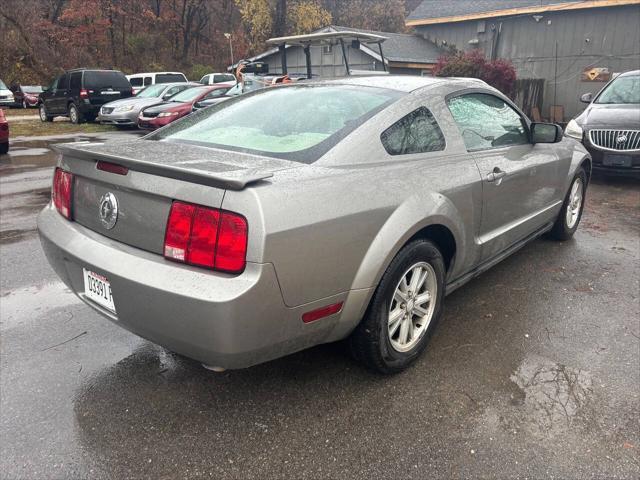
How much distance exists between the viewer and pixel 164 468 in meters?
2.15

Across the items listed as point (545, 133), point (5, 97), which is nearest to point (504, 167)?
point (545, 133)

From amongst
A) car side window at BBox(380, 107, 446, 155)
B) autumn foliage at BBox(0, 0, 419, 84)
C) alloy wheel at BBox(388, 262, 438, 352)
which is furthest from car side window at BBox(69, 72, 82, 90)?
autumn foliage at BBox(0, 0, 419, 84)

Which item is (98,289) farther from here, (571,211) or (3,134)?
(3,134)

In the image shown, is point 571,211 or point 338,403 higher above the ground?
point 571,211

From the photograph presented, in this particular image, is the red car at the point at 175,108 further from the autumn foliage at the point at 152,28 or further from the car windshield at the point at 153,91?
the autumn foliage at the point at 152,28

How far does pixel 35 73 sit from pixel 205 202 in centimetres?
3670

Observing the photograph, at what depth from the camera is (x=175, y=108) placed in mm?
13508

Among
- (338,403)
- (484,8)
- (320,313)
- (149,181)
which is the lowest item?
(338,403)

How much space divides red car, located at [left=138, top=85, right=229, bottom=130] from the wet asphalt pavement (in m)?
10.4

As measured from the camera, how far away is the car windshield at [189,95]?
14242 millimetres

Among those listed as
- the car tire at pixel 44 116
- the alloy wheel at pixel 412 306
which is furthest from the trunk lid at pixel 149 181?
the car tire at pixel 44 116

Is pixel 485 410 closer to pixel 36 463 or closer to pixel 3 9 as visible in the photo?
pixel 36 463

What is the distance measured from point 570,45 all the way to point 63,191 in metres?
18.0

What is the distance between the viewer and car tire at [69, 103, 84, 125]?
56.7 feet
